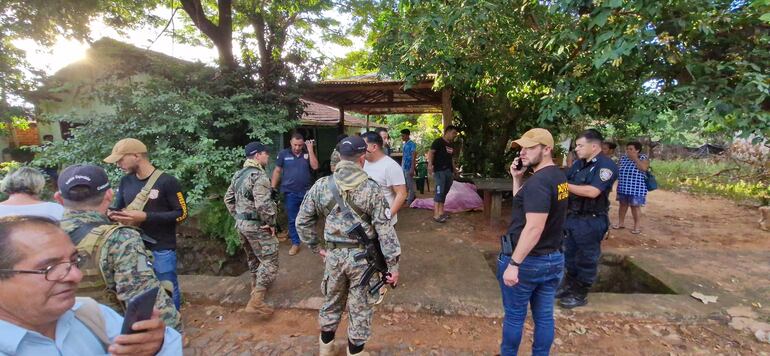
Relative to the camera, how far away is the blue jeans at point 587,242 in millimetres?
3377

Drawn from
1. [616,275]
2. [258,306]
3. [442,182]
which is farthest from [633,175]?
[258,306]

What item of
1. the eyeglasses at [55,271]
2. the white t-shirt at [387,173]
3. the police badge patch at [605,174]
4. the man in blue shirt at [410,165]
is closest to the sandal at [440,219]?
the man in blue shirt at [410,165]

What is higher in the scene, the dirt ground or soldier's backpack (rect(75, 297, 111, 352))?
soldier's backpack (rect(75, 297, 111, 352))

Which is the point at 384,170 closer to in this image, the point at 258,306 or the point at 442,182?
the point at 258,306

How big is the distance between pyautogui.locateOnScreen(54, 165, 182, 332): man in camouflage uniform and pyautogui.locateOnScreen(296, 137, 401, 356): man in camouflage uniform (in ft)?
3.54

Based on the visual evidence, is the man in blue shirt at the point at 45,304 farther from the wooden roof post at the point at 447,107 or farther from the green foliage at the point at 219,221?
the wooden roof post at the point at 447,107

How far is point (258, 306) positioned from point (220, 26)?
5648 millimetres

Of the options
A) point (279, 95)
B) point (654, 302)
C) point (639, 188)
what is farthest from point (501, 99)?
point (654, 302)

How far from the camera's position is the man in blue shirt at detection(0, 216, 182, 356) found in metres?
0.93

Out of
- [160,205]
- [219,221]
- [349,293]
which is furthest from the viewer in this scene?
[219,221]

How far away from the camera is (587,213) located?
11.3 ft

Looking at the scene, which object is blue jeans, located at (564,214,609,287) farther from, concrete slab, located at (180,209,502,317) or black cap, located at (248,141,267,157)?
black cap, located at (248,141,267,157)

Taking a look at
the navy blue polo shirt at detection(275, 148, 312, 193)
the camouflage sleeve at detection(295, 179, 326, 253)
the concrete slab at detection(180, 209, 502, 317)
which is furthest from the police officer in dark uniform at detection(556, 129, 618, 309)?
the navy blue polo shirt at detection(275, 148, 312, 193)

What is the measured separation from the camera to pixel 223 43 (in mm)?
6688
